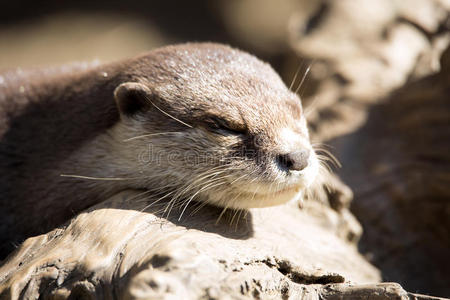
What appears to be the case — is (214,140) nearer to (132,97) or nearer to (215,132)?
(215,132)

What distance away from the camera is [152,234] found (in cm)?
206

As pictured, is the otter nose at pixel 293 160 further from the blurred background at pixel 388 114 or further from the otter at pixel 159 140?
the blurred background at pixel 388 114

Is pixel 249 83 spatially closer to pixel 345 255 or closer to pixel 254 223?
pixel 254 223

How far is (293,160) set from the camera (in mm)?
2219

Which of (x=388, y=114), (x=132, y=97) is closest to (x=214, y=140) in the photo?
(x=132, y=97)

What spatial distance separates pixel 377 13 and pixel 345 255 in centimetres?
248

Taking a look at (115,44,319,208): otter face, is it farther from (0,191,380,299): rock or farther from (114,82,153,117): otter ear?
(0,191,380,299): rock

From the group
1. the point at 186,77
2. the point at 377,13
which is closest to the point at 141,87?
the point at 186,77

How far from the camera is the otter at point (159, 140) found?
2299mm

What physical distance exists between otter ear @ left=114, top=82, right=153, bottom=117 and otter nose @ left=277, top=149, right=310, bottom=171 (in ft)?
2.47

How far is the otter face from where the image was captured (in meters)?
2.26

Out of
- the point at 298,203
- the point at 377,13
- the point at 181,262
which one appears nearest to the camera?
the point at 181,262

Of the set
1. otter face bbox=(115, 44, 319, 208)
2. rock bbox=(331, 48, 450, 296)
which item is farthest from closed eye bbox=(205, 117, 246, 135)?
rock bbox=(331, 48, 450, 296)

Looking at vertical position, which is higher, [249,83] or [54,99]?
[249,83]
